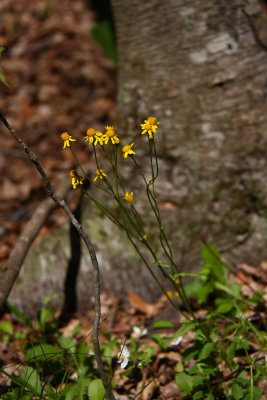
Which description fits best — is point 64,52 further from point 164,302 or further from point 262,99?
point 164,302

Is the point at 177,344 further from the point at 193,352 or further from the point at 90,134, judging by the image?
the point at 90,134

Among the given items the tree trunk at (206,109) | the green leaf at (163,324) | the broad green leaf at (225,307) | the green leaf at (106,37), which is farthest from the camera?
the green leaf at (106,37)

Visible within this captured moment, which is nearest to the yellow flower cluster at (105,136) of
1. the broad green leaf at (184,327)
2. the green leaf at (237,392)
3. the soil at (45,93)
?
the broad green leaf at (184,327)

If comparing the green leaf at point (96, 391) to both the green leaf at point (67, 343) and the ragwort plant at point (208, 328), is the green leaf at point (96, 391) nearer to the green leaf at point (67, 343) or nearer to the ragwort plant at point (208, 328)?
the ragwort plant at point (208, 328)

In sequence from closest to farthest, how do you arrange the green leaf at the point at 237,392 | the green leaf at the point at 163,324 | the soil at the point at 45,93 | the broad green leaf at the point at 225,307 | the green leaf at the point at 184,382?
the green leaf at the point at 237,392 → the green leaf at the point at 184,382 → the broad green leaf at the point at 225,307 → the green leaf at the point at 163,324 → the soil at the point at 45,93

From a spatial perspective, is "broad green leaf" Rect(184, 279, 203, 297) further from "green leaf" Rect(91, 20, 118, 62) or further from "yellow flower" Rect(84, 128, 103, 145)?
"green leaf" Rect(91, 20, 118, 62)

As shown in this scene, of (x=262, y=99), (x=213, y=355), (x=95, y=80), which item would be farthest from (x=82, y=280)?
(x=95, y=80)

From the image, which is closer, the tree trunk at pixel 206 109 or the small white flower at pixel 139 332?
the small white flower at pixel 139 332

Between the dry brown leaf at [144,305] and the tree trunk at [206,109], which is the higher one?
the tree trunk at [206,109]
